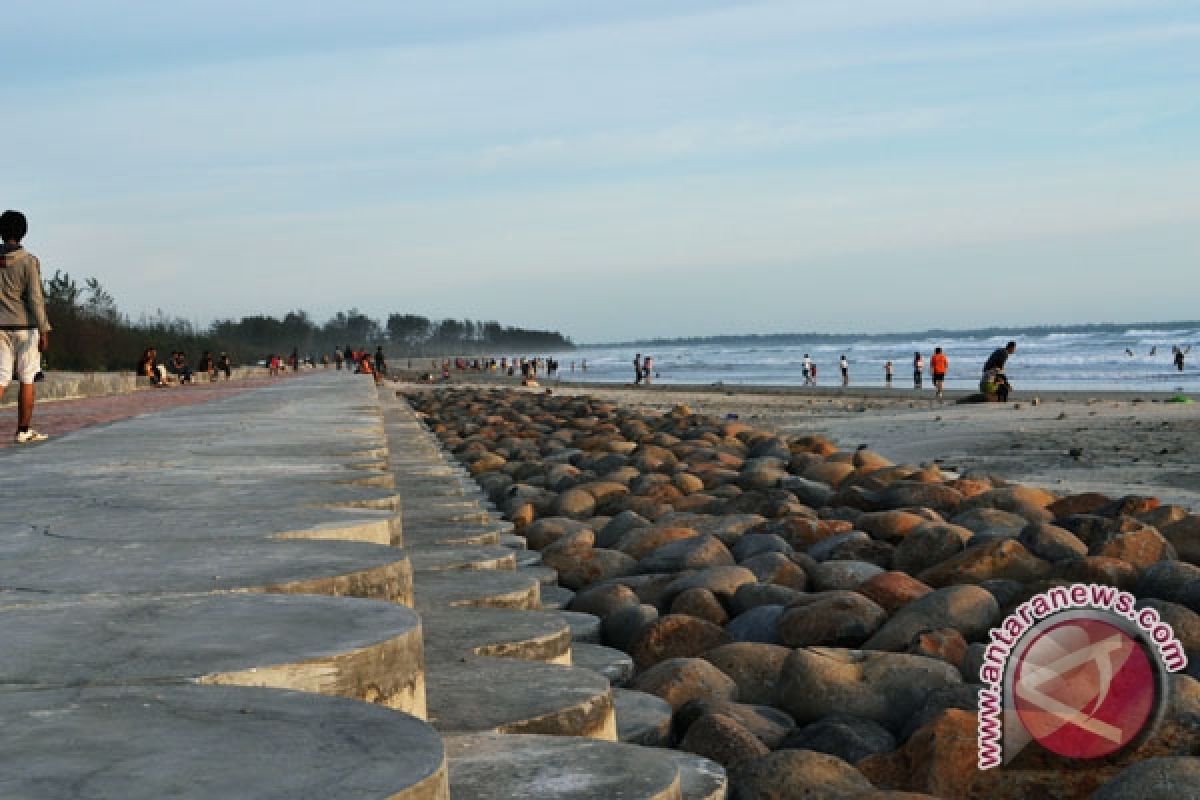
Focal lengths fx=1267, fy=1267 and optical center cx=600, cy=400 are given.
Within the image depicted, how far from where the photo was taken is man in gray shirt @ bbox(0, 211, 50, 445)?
7422 millimetres

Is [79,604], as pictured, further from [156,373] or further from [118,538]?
[156,373]

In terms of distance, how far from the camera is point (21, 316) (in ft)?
24.8

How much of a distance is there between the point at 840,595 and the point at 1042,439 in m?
10.6

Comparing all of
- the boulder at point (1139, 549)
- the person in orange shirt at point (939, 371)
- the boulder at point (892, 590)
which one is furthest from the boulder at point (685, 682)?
the person in orange shirt at point (939, 371)

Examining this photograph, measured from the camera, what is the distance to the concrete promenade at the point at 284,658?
143 cm

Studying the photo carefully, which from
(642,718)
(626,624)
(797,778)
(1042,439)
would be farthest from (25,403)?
(1042,439)

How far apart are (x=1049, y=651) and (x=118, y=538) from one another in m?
2.25

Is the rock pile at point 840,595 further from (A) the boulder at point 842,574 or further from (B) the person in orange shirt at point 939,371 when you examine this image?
(B) the person in orange shirt at point 939,371

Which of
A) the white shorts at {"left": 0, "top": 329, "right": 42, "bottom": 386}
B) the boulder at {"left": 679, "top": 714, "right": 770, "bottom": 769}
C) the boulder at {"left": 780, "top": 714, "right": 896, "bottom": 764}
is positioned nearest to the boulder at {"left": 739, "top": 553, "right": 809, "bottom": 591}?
the boulder at {"left": 780, "top": 714, "right": 896, "bottom": 764}

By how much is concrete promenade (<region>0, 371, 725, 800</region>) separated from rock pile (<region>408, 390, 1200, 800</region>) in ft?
1.05

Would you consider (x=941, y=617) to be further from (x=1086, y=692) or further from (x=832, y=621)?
(x=1086, y=692)

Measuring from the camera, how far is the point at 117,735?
4.85 feet

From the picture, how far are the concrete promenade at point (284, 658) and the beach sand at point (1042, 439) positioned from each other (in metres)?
6.38

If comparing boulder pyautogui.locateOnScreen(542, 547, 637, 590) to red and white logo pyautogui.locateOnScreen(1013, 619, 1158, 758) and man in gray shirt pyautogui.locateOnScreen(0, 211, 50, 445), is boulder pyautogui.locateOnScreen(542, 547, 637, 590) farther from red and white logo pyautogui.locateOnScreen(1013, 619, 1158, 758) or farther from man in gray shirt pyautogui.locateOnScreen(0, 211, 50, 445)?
man in gray shirt pyautogui.locateOnScreen(0, 211, 50, 445)
